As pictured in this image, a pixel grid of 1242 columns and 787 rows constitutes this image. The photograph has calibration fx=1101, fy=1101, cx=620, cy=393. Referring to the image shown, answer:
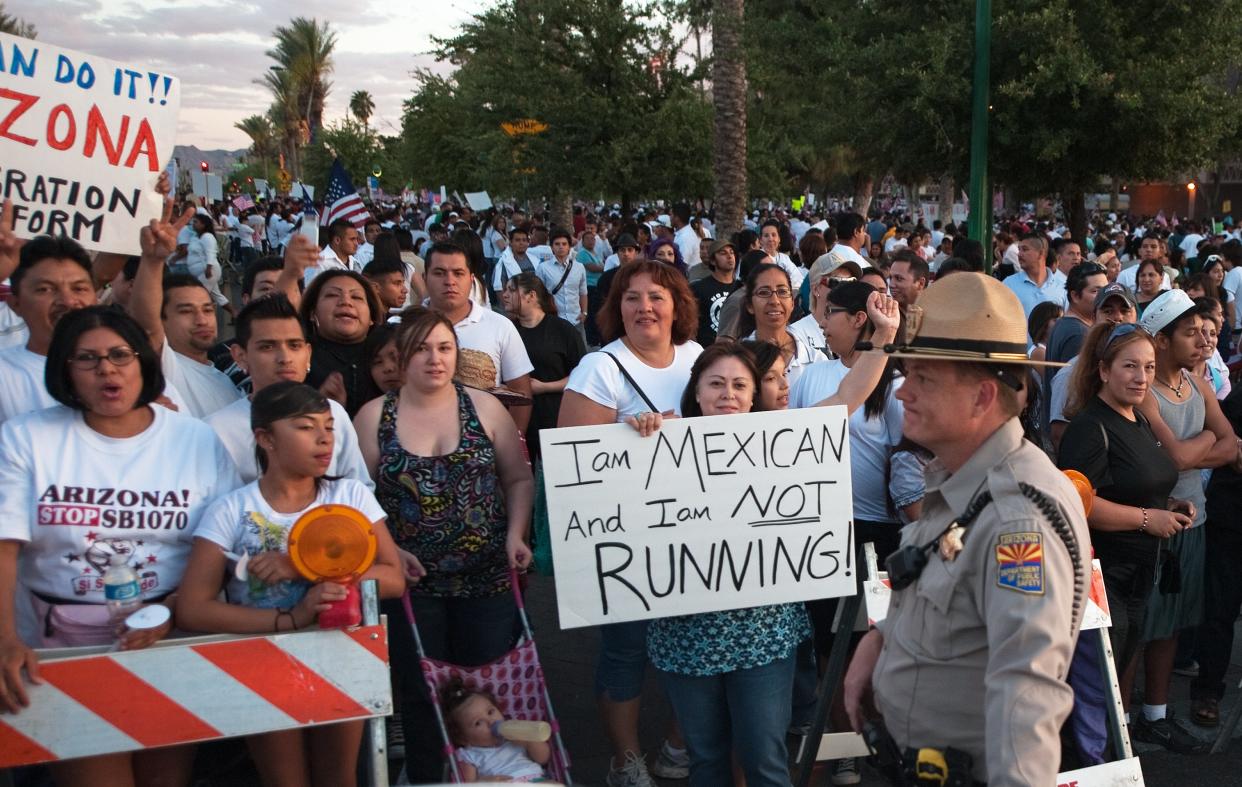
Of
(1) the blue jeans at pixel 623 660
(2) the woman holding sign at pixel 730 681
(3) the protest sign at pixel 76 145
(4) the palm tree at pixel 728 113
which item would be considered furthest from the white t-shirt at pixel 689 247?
(2) the woman holding sign at pixel 730 681

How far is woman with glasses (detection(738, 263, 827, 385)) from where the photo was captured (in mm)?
5684

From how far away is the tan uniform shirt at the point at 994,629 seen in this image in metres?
2.15

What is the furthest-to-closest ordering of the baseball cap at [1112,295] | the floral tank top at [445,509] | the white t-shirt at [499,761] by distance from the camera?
the baseball cap at [1112,295], the floral tank top at [445,509], the white t-shirt at [499,761]

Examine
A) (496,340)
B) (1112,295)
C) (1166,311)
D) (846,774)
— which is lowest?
(846,774)

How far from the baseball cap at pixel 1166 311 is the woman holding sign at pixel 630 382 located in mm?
2322

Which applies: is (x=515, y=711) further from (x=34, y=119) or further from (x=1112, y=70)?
(x=1112, y=70)

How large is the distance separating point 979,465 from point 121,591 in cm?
240

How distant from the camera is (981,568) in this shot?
2.33 metres

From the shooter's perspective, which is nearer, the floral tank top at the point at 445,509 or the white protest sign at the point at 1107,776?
the white protest sign at the point at 1107,776

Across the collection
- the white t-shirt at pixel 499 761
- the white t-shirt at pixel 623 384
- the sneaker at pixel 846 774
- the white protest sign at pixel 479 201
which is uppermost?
the white protest sign at pixel 479 201

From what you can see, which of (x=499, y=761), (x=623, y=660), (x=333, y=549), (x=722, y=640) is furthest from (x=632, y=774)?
(x=333, y=549)

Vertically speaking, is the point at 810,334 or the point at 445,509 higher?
the point at 810,334

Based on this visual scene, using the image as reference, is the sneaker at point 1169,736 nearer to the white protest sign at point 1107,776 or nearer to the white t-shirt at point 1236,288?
the white protest sign at point 1107,776

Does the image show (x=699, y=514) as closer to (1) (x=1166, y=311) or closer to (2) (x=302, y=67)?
(1) (x=1166, y=311)
